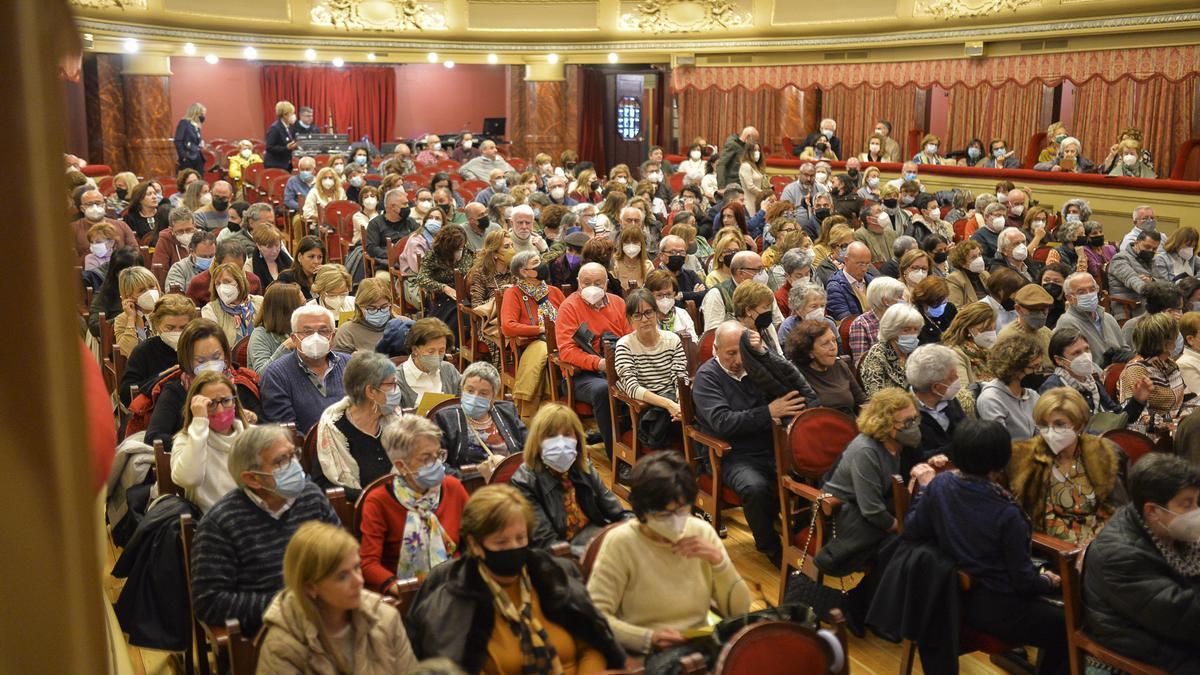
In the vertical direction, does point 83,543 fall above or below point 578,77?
below

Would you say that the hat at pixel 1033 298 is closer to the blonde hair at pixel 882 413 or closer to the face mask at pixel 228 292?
the blonde hair at pixel 882 413

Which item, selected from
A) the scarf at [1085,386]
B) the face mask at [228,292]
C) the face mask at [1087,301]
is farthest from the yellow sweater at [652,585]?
the face mask at [1087,301]

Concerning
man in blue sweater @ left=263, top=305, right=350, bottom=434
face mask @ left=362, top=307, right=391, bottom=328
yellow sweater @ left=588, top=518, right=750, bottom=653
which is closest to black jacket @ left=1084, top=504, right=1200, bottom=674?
yellow sweater @ left=588, top=518, right=750, bottom=653

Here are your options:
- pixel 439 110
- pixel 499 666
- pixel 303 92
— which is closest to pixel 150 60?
pixel 303 92

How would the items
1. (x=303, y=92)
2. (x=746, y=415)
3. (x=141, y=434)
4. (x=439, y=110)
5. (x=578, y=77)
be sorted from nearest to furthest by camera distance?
(x=141, y=434), (x=746, y=415), (x=578, y=77), (x=303, y=92), (x=439, y=110)

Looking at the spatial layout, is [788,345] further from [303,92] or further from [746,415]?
[303,92]

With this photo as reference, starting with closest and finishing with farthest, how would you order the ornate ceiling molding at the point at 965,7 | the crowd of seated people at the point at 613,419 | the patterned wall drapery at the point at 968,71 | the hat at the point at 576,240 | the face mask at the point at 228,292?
the crowd of seated people at the point at 613,419
the face mask at the point at 228,292
the hat at the point at 576,240
the patterned wall drapery at the point at 968,71
the ornate ceiling molding at the point at 965,7

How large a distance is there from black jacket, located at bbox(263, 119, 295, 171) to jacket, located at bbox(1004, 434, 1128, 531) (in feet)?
43.0

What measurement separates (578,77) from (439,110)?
5.42m

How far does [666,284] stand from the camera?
6.34m

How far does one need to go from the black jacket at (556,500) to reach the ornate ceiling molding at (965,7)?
39.5 feet

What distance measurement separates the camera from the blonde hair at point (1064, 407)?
400cm

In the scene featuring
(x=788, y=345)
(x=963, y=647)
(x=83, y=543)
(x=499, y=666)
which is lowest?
(x=963, y=647)

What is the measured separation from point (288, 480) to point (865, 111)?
15662 millimetres
